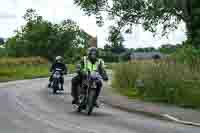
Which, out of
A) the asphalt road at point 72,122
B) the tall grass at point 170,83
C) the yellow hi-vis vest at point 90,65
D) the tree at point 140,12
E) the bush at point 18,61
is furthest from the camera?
the bush at point 18,61

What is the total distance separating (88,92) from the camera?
1532 cm

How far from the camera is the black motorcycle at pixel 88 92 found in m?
15.3

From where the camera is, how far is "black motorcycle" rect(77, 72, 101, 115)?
15.3 metres

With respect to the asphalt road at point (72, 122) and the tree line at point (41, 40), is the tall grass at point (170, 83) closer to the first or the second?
the asphalt road at point (72, 122)

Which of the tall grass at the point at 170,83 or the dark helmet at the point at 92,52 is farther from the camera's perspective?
the tall grass at the point at 170,83

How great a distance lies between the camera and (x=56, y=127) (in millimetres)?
12336

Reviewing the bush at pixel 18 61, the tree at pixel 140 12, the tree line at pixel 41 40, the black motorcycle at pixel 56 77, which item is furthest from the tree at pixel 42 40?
the black motorcycle at pixel 56 77

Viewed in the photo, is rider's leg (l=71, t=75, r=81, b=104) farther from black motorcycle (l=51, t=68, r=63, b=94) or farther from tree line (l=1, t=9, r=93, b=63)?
tree line (l=1, t=9, r=93, b=63)

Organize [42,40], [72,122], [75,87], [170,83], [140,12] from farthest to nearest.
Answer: [42,40], [140,12], [170,83], [75,87], [72,122]

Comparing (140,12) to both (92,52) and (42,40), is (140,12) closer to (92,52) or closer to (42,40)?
(92,52)

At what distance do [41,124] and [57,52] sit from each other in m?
94.2

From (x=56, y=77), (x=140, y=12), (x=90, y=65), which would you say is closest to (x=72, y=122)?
(x=90, y=65)

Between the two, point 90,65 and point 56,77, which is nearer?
point 90,65

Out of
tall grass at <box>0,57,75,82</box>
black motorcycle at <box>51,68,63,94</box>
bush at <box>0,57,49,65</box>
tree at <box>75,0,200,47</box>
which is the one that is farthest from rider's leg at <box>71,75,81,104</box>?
bush at <box>0,57,49,65</box>
